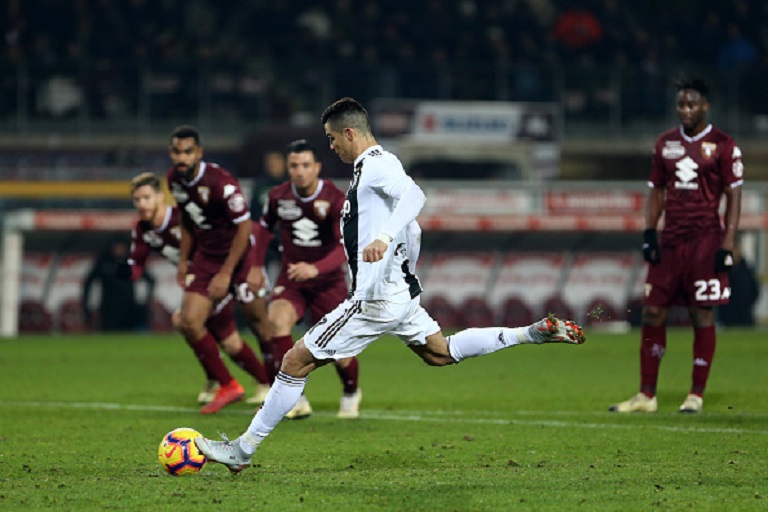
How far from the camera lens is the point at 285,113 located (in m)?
26.0

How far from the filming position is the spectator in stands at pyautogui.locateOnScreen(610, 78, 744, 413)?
10461 millimetres

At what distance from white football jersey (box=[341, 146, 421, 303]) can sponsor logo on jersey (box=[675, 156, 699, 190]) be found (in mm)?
3931

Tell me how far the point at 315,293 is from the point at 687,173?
310cm

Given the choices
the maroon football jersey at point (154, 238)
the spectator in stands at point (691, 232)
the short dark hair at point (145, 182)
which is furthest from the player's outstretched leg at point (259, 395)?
the spectator in stands at point (691, 232)

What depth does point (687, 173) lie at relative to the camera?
34.6ft

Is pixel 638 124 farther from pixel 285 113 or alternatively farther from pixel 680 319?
pixel 285 113

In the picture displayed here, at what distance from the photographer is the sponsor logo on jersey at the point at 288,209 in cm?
1095

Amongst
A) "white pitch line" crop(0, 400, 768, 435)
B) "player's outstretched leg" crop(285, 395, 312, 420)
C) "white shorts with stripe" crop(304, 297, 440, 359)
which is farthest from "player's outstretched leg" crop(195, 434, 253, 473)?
"player's outstretched leg" crop(285, 395, 312, 420)

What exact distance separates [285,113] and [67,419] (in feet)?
52.5

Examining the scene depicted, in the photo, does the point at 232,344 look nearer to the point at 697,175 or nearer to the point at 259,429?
the point at 697,175

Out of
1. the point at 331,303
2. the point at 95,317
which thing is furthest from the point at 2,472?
the point at 95,317

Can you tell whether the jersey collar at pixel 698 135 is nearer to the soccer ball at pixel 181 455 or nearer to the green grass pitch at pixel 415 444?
the green grass pitch at pixel 415 444

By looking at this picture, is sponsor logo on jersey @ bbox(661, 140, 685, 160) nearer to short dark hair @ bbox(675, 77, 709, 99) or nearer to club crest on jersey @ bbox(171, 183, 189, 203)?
short dark hair @ bbox(675, 77, 709, 99)

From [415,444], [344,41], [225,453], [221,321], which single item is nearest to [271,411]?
[225,453]
